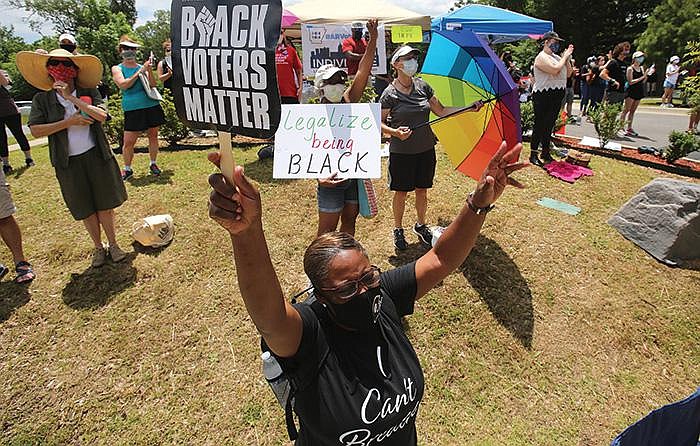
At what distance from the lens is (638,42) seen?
24.7 meters

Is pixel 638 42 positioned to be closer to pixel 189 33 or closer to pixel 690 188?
pixel 690 188

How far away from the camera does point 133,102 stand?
6.03 meters

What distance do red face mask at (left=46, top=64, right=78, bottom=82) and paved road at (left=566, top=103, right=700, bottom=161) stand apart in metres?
10.0

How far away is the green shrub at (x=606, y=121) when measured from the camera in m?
7.53

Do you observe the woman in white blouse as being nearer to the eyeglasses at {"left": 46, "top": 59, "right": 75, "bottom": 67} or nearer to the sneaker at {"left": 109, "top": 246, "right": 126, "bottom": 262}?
the sneaker at {"left": 109, "top": 246, "right": 126, "bottom": 262}

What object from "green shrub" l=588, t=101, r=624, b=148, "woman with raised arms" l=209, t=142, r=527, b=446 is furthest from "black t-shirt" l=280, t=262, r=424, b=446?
"green shrub" l=588, t=101, r=624, b=148

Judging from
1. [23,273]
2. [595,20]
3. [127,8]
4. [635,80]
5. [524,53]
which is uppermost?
[127,8]

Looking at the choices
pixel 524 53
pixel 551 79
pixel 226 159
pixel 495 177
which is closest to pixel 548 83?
pixel 551 79

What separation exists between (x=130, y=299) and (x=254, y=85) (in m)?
3.52

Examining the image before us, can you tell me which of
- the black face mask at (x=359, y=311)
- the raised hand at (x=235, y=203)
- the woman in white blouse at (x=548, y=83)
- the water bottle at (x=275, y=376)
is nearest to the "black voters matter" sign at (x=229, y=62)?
the raised hand at (x=235, y=203)

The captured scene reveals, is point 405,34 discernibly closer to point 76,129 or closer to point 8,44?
point 76,129

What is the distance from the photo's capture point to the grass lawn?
313cm

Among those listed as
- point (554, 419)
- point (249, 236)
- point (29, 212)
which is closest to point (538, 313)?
point (554, 419)

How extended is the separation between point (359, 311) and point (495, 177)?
846mm
